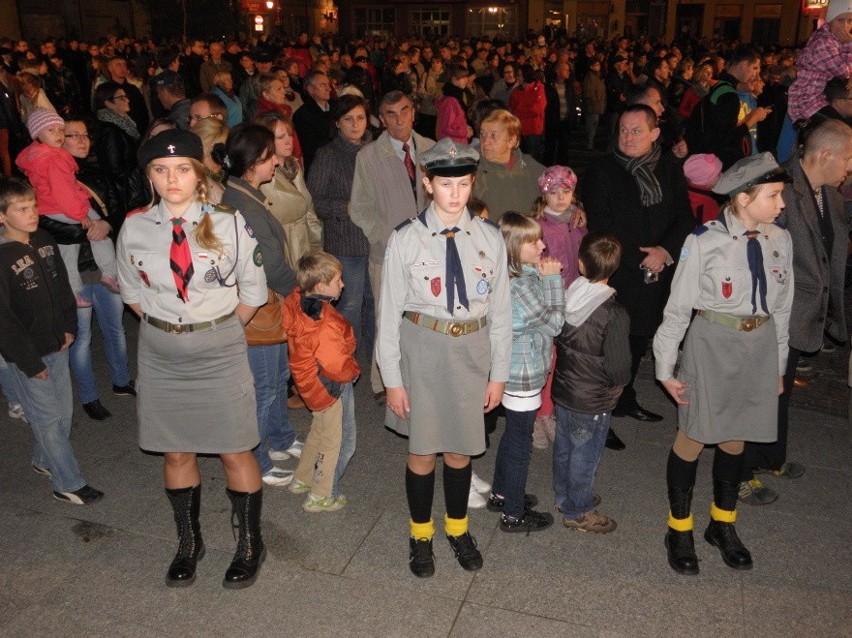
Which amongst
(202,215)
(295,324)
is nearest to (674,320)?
(295,324)

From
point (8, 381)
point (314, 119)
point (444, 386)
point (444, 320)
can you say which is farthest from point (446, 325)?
point (314, 119)

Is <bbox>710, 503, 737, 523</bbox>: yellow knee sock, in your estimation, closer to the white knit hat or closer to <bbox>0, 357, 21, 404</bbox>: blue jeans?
<bbox>0, 357, 21, 404</bbox>: blue jeans

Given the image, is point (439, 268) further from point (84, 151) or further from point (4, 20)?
point (4, 20)

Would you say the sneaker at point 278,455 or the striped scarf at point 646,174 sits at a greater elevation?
the striped scarf at point 646,174

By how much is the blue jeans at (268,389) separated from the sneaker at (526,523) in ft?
4.72

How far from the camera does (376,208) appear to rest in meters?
5.34

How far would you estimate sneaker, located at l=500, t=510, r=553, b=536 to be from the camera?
13.4 feet

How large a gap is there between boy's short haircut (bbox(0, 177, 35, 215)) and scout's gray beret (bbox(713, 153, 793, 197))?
344cm

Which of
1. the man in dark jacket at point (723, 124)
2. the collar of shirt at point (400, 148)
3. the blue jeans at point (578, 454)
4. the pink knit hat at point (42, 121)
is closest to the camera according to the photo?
the blue jeans at point (578, 454)

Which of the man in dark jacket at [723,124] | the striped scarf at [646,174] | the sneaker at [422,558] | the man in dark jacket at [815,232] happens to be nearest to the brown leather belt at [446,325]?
the sneaker at [422,558]

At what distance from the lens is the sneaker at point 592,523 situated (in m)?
4.07

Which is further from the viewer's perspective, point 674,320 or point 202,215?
point 674,320

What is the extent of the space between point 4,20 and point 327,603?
28.7 metres

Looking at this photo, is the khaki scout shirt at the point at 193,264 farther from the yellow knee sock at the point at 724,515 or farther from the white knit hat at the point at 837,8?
the white knit hat at the point at 837,8
